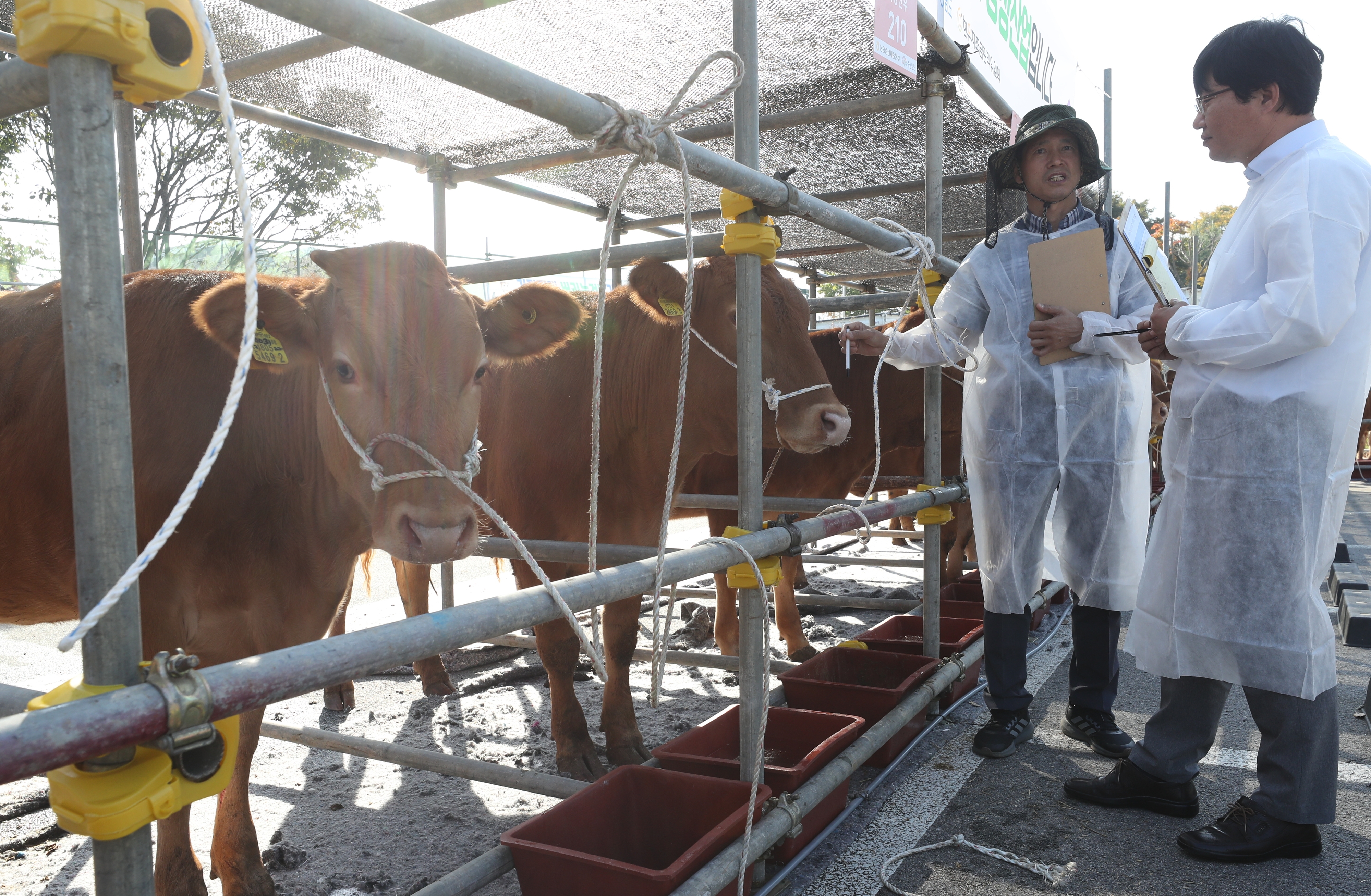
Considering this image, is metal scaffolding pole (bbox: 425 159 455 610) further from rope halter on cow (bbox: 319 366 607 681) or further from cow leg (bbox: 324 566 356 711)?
rope halter on cow (bbox: 319 366 607 681)

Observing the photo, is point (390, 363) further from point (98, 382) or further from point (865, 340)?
point (865, 340)

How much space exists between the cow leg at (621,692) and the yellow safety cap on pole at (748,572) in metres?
1.11

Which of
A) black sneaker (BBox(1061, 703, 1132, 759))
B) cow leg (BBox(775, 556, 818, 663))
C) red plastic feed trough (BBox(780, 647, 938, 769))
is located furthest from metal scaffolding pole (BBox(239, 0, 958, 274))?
cow leg (BBox(775, 556, 818, 663))

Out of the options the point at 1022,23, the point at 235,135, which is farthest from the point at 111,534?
the point at 1022,23

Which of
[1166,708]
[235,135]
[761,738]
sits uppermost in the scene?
[235,135]

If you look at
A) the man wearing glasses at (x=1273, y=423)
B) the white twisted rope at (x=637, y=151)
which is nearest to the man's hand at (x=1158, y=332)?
the man wearing glasses at (x=1273, y=423)

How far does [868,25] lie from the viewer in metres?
3.11

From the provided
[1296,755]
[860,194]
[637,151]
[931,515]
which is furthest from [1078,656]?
[860,194]

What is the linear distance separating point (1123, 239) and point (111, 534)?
3.26 meters

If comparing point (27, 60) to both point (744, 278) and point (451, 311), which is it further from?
point (744, 278)

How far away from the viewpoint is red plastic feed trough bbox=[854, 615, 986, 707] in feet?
12.3

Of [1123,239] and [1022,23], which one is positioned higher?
[1022,23]

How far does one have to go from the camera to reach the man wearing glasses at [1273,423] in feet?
7.41

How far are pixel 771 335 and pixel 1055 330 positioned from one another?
1.00m
